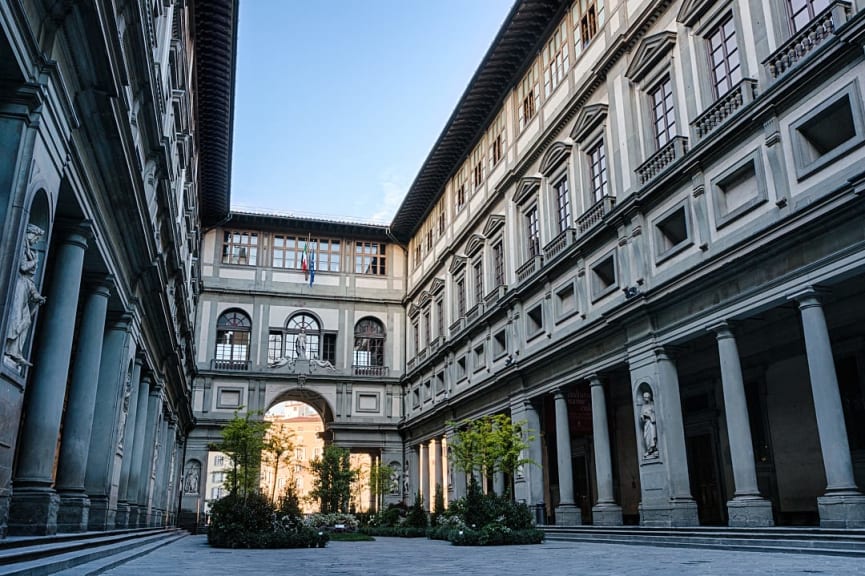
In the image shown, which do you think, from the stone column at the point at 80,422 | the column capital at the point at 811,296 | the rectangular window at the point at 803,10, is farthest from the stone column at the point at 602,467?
the stone column at the point at 80,422

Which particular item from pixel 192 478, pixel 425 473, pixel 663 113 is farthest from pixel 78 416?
pixel 192 478

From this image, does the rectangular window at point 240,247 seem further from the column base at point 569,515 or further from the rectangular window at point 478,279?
the column base at point 569,515

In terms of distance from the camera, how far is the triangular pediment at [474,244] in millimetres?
35062

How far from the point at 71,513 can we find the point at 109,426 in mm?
3166

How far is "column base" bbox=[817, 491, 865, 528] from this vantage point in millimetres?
12906

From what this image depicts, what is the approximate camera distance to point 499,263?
3325 centimetres

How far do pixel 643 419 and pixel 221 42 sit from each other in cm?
2177

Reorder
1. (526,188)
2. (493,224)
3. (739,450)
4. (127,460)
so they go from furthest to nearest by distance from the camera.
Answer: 1. (493,224)
2. (526,188)
3. (127,460)
4. (739,450)

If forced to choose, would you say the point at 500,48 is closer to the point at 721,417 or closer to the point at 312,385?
the point at 721,417

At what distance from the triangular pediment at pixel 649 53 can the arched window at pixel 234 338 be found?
32780 millimetres

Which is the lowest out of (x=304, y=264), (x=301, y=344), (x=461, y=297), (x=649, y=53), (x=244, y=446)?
(x=244, y=446)

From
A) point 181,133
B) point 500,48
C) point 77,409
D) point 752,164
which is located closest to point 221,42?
point 181,133

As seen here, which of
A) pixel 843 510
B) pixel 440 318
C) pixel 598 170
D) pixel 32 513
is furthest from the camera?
pixel 440 318

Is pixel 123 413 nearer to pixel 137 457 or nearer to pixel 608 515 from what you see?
pixel 137 457
